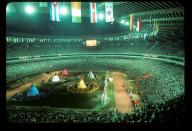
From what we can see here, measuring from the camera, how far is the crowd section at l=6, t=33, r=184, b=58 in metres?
36.3

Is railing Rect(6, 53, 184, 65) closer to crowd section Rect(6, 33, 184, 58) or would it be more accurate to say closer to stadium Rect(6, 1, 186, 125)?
stadium Rect(6, 1, 186, 125)

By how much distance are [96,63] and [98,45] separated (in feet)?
15.0

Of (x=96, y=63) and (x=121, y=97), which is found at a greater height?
(x=96, y=63)

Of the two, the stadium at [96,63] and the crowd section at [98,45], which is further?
the crowd section at [98,45]

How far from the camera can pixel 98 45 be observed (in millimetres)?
48438

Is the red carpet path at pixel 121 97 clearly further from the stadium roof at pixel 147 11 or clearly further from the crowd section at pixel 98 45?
the stadium roof at pixel 147 11

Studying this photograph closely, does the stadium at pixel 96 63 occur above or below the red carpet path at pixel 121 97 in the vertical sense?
above

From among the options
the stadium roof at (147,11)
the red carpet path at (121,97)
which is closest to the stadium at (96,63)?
the red carpet path at (121,97)

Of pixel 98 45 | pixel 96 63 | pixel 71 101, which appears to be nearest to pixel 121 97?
pixel 71 101

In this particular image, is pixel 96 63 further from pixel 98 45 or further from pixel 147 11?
pixel 147 11

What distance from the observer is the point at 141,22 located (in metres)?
33.9

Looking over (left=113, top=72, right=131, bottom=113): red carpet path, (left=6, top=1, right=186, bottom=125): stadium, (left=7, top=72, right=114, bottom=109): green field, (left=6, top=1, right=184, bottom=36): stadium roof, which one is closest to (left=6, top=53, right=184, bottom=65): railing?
(left=6, top=1, right=186, bottom=125): stadium

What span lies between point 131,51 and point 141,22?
484 inches

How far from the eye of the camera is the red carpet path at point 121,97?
22602mm
